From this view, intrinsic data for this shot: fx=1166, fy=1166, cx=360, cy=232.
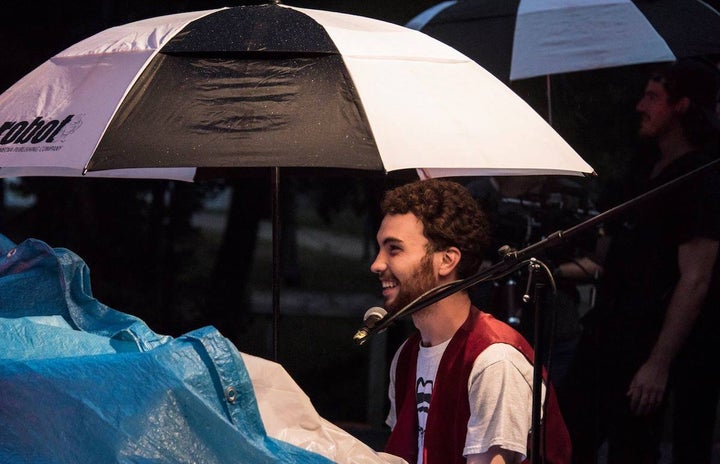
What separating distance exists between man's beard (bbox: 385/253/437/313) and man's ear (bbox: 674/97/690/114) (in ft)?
6.13

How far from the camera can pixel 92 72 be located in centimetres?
353

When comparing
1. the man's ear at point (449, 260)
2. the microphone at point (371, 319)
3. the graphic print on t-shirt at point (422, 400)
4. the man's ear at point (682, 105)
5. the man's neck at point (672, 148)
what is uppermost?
the microphone at point (371, 319)

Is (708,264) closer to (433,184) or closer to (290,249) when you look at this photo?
(433,184)

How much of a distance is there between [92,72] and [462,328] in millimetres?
1353

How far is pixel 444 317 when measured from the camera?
342cm

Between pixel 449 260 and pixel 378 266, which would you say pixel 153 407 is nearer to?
pixel 378 266

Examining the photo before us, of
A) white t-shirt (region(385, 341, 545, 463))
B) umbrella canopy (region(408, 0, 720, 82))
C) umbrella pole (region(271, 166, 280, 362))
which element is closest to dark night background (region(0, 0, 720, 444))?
umbrella canopy (region(408, 0, 720, 82))

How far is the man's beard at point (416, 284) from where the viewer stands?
3480 mm

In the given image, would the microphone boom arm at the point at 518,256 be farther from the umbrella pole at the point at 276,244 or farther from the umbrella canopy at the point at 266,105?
the umbrella pole at the point at 276,244

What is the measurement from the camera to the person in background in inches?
182

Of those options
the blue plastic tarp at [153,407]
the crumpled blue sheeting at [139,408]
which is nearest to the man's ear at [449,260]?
the blue plastic tarp at [153,407]

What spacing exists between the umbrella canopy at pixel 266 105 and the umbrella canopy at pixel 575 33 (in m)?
2.11

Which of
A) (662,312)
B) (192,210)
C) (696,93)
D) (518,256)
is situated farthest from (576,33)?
(192,210)

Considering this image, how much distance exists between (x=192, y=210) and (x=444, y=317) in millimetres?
6436
